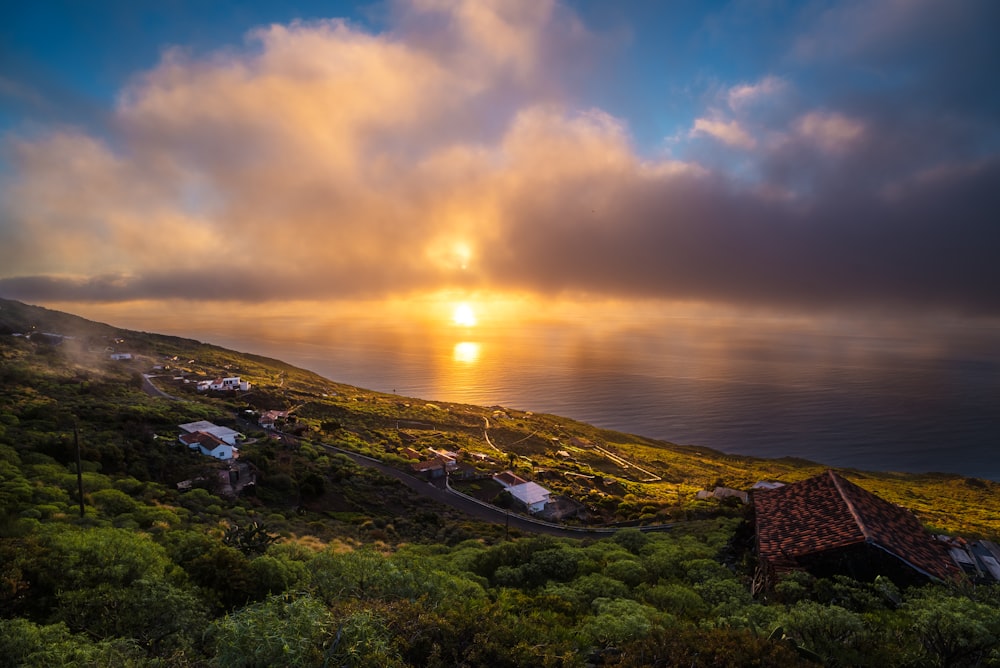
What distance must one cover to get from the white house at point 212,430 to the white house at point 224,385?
107 ft

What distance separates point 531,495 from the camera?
136ft

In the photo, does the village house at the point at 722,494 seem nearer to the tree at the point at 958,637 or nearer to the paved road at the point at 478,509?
the paved road at the point at 478,509

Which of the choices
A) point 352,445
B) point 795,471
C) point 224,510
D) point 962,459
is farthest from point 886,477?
point 224,510

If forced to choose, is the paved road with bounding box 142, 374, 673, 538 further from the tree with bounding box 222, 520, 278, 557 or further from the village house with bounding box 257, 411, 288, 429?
the tree with bounding box 222, 520, 278, 557

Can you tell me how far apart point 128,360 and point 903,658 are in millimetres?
111661

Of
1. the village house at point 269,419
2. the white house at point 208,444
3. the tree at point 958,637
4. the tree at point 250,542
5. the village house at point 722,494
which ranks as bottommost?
the village house at point 722,494

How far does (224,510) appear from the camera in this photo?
79.6ft

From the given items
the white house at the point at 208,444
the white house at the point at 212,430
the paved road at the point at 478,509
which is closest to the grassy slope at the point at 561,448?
the paved road at the point at 478,509

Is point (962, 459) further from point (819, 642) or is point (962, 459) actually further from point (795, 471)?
point (819, 642)

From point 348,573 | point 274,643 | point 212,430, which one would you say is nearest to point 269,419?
point 212,430

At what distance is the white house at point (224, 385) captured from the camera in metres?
71.6

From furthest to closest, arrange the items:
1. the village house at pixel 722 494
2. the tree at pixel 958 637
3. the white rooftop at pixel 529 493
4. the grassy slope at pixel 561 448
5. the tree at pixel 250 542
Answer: the grassy slope at pixel 561 448, the village house at pixel 722 494, the white rooftop at pixel 529 493, the tree at pixel 250 542, the tree at pixel 958 637

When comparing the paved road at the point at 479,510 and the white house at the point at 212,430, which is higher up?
the white house at the point at 212,430

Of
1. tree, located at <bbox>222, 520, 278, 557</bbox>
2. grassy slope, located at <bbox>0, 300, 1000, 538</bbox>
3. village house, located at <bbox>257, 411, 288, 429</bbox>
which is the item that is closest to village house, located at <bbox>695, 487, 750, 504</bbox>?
grassy slope, located at <bbox>0, 300, 1000, 538</bbox>
